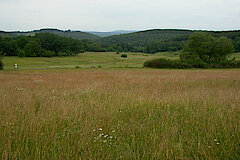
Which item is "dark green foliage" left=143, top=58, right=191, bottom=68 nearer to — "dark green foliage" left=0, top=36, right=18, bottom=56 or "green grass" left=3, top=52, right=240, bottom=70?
"green grass" left=3, top=52, right=240, bottom=70

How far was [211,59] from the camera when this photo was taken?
186 feet

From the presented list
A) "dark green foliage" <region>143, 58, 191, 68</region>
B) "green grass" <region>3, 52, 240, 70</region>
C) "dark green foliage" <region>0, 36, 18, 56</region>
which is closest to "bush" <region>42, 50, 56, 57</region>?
"green grass" <region>3, 52, 240, 70</region>

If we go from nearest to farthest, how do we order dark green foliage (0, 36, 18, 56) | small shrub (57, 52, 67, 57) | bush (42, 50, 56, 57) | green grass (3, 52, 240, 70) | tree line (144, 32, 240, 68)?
1. tree line (144, 32, 240, 68)
2. green grass (3, 52, 240, 70)
3. dark green foliage (0, 36, 18, 56)
4. bush (42, 50, 56, 57)
5. small shrub (57, 52, 67, 57)

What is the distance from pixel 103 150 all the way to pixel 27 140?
149 cm

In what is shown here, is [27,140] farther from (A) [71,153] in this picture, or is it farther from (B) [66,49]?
(B) [66,49]

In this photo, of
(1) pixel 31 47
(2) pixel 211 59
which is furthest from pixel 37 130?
(1) pixel 31 47

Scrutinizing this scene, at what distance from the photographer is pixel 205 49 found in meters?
56.7

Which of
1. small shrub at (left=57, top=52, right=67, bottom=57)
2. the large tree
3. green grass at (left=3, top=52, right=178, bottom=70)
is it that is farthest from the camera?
small shrub at (left=57, top=52, right=67, bottom=57)

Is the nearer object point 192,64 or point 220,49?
point 192,64

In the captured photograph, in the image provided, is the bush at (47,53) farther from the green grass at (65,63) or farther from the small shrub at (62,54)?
the green grass at (65,63)

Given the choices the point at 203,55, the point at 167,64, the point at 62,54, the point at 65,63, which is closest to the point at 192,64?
the point at 167,64

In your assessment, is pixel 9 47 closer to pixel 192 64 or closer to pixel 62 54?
pixel 62 54

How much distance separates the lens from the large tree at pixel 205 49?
185 ft

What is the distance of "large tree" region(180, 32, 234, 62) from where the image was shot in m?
56.2
